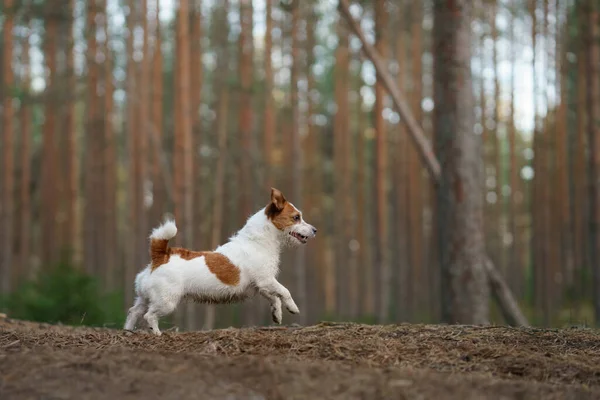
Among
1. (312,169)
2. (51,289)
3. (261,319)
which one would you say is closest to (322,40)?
(312,169)

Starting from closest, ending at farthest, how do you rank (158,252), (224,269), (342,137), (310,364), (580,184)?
1. (310,364)
2. (158,252)
3. (224,269)
4. (580,184)
5. (342,137)

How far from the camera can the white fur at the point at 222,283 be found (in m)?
6.79

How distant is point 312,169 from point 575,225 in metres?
10.6

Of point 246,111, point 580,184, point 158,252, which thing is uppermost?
point 246,111

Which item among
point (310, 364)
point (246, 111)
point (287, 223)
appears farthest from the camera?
point (246, 111)

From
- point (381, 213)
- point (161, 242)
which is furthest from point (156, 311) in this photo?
point (381, 213)

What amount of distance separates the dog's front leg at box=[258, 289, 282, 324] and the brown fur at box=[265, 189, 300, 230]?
0.63 meters

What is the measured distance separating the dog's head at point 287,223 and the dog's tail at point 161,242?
1007mm

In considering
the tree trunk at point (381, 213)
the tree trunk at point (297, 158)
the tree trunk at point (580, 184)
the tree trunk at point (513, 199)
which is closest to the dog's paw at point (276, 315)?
the tree trunk at point (297, 158)

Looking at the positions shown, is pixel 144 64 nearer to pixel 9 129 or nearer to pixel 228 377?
pixel 9 129

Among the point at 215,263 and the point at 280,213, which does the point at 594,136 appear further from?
the point at 215,263

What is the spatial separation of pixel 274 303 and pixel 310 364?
2.06 meters

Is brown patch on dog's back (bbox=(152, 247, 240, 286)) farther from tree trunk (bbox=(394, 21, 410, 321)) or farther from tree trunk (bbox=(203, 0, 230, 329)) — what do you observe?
tree trunk (bbox=(394, 21, 410, 321))

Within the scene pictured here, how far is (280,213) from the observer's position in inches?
294
